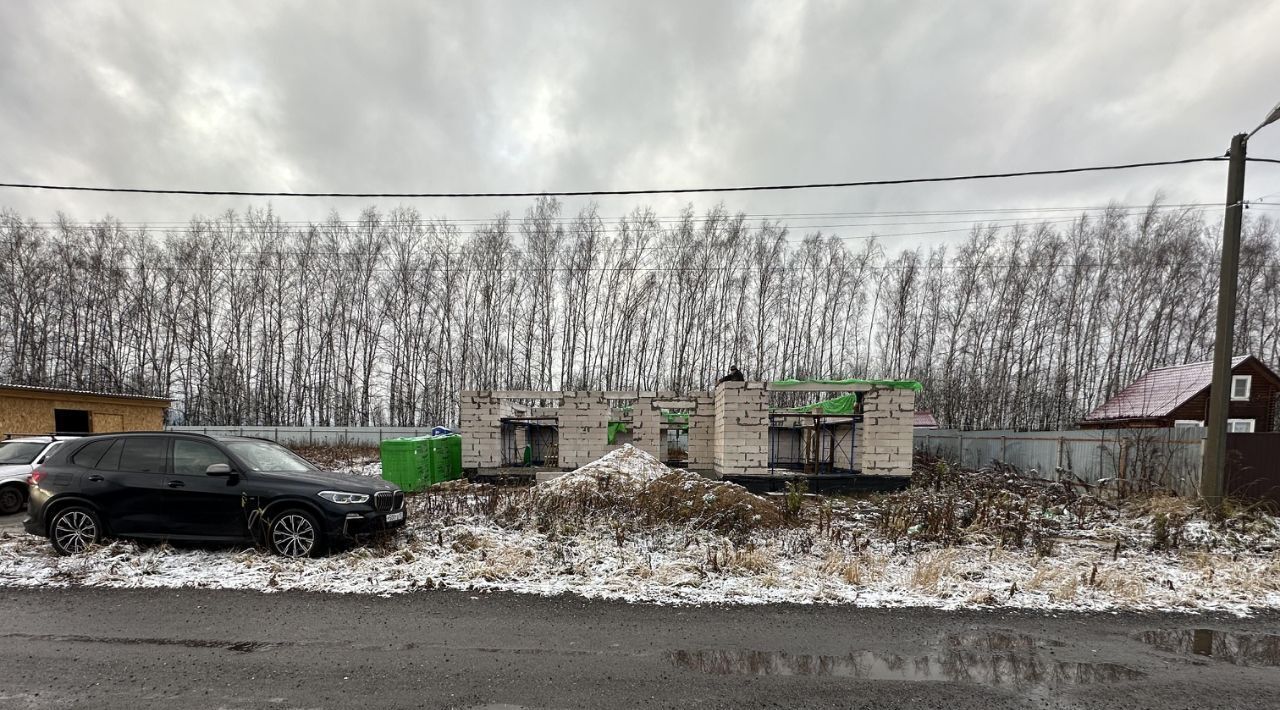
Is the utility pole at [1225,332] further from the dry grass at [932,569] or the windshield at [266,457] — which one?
the windshield at [266,457]

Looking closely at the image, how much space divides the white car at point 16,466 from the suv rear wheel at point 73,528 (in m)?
4.95

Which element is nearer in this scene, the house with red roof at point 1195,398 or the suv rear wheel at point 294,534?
the suv rear wheel at point 294,534

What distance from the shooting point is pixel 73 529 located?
6434mm

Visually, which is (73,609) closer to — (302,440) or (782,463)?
(782,463)

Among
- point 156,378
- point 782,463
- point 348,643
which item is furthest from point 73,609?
point 156,378

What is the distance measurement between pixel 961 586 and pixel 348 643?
5.87 m

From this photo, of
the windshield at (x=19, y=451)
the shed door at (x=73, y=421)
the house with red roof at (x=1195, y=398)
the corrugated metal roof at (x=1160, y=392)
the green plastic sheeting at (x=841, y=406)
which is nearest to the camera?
the windshield at (x=19, y=451)

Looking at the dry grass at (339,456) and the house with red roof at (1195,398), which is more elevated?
the house with red roof at (1195,398)

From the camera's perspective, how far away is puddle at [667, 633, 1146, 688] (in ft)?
12.3

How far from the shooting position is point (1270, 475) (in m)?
10.2

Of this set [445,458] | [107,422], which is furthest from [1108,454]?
[107,422]

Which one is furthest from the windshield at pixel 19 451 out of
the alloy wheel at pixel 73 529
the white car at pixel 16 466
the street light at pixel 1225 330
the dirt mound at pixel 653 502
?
the street light at pixel 1225 330

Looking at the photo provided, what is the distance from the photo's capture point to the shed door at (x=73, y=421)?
1771cm

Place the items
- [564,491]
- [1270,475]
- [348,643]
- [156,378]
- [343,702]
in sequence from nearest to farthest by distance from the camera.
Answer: [343,702] → [348,643] → [564,491] → [1270,475] → [156,378]
